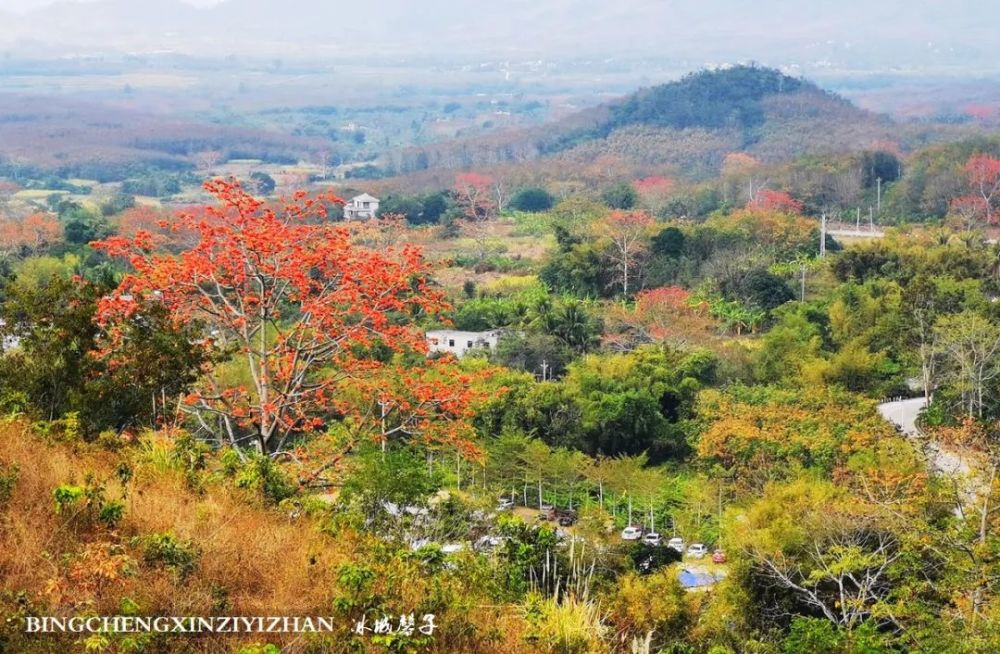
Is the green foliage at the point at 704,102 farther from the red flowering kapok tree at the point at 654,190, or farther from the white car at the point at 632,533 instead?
the white car at the point at 632,533

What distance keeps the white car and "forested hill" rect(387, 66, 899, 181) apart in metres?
44.4

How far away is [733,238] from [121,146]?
2015 inches

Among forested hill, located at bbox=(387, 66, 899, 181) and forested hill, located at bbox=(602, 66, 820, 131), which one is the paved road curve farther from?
forested hill, located at bbox=(602, 66, 820, 131)

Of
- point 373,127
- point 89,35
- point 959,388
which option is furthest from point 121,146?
point 89,35

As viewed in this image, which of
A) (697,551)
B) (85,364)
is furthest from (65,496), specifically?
(697,551)

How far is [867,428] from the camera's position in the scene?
1739 cm

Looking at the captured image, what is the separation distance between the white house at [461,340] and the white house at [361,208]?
18652 mm

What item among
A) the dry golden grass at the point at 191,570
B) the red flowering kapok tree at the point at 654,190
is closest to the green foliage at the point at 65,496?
the dry golden grass at the point at 191,570

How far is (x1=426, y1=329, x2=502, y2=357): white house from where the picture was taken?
81.3ft

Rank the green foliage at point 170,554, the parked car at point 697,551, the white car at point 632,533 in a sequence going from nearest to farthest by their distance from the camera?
the green foliage at point 170,554
the parked car at point 697,551
the white car at point 632,533

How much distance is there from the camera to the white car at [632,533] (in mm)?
15693

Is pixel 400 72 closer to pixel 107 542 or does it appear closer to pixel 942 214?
pixel 942 214

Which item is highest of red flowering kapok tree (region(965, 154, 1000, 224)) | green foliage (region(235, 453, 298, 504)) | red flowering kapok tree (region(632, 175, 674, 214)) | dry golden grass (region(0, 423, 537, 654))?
→ dry golden grass (region(0, 423, 537, 654))

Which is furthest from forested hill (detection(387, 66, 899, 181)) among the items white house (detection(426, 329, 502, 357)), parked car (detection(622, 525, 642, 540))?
parked car (detection(622, 525, 642, 540))
